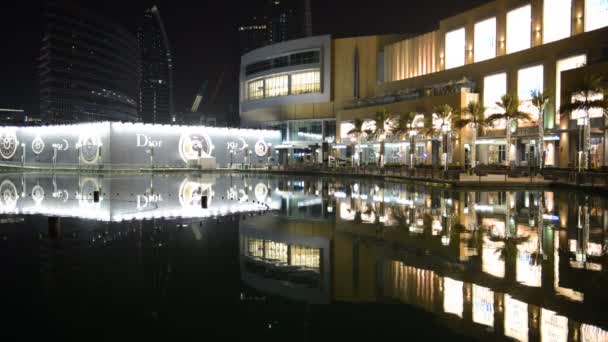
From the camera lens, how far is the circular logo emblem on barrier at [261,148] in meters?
75.8

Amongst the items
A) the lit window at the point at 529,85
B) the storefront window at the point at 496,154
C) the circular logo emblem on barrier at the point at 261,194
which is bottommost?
the circular logo emblem on barrier at the point at 261,194

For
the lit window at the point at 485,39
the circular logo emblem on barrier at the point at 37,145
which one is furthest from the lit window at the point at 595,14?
the circular logo emblem on barrier at the point at 37,145

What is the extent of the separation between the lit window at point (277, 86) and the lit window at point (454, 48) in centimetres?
2981

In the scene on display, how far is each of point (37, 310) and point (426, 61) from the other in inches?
2378

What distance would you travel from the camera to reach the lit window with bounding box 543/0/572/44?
4269 centimetres

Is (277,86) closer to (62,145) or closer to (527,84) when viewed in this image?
(62,145)

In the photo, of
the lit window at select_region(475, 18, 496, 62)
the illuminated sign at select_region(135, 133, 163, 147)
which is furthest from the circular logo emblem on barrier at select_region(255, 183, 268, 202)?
the illuminated sign at select_region(135, 133, 163, 147)

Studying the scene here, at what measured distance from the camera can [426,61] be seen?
62438 millimetres

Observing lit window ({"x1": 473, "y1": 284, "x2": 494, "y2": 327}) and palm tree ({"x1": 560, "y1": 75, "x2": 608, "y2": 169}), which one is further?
palm tree ({"x1": 560, "y1": 75, "x2": 608, "y2": 169})

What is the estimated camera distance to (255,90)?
286ft

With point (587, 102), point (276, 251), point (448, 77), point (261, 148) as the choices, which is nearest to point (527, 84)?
point (448, 77)

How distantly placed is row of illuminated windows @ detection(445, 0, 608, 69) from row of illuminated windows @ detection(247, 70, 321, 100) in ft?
80.8

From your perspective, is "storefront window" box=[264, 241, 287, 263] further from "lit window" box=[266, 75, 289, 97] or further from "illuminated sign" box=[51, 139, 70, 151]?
"lit window" box=[266, 75, 289, 97]

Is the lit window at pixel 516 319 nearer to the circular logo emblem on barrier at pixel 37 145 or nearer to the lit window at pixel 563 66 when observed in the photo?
the lit window at pixel 563 66
